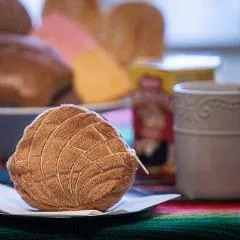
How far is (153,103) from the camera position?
0.83m

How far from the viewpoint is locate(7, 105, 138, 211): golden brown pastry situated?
0.53 metres

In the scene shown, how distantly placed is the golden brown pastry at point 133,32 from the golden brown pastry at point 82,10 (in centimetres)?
2

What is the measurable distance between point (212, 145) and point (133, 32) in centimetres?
61

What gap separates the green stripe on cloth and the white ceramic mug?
135mm

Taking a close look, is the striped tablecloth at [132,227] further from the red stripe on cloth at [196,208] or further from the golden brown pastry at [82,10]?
the golden brown pastry at [82,10]

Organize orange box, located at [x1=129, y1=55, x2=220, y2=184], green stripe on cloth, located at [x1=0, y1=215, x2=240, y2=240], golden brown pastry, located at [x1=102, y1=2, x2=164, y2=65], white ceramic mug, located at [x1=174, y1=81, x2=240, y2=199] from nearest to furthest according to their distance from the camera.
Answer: green stripe on cloth, located at [x1=0, y1=215, x2=240, y2=240] → white ceramic mug, located at [x1=174, y1=81, x2=240, y2=199] → orange box, located at [x1=129, y1=55, x2=220, y2=184] → golden brown pastry, located at [x1=102, y1=2, x2=164, y2=65]

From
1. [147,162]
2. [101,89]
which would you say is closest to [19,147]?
[147,162]

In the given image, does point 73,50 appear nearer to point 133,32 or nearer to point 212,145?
point 133,32

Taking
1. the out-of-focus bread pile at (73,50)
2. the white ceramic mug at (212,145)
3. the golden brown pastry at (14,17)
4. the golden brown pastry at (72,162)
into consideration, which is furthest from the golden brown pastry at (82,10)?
the golden brown pastry at (72,162)

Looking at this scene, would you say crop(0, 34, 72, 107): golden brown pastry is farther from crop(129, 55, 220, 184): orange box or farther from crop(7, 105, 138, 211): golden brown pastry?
crop(7, 105, 138, 211): golden brown pastry

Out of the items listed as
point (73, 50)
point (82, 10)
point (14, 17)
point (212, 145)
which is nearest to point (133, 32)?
point (82, 10)

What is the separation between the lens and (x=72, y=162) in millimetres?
529

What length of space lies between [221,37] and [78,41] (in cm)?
146

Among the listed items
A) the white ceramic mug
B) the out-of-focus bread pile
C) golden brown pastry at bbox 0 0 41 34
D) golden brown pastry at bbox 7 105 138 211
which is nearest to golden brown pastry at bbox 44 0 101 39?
the out-of-focus bread pile
